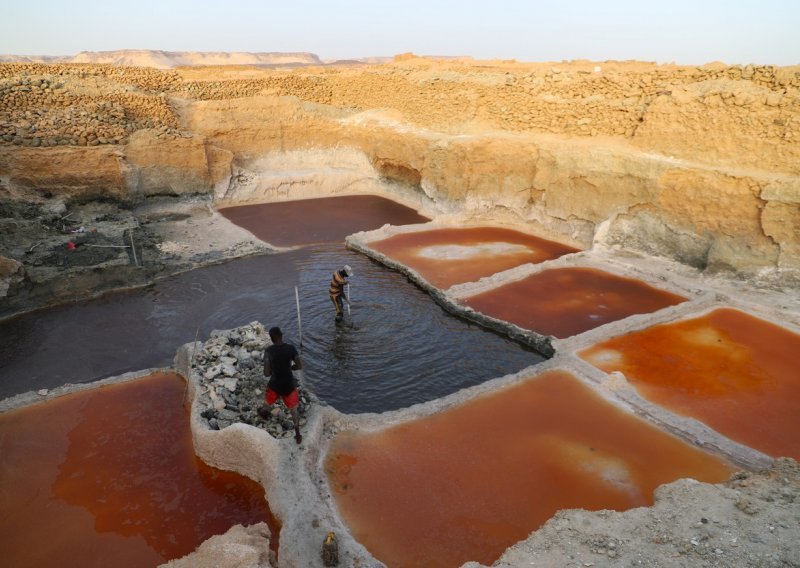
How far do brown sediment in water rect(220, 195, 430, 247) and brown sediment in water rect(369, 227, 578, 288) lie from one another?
2313mm

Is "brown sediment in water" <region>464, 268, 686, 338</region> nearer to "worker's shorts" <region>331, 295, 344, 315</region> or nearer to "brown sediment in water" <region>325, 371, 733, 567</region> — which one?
"brown sediment in water" <region>325, 371, 733, 567</region>

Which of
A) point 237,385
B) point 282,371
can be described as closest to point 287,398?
point 282,371

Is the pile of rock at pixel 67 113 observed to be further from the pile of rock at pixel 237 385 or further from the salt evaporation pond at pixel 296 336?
the pile of rock at pixel 237 385

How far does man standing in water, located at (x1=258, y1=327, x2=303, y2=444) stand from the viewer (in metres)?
6.37

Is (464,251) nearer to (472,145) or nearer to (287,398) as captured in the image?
(472,145)

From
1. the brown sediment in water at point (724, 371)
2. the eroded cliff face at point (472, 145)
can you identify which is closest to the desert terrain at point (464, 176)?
the eroded cliff face at point (472, 145)

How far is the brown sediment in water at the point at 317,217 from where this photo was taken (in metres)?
16.8

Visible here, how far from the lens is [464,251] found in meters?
14.7

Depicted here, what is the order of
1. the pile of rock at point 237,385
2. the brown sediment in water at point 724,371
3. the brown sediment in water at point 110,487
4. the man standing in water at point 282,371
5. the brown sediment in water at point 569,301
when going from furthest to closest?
the brown sediment in water at point 569,301
the brown sediment in water at point 724,371
the pile of rock at point 237,385
the man standing in water at point 282,371
the brown sediment in water at point 110,487

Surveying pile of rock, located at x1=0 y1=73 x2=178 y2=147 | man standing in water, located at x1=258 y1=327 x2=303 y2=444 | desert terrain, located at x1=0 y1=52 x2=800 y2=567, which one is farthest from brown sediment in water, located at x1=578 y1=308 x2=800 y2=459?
pile of rock, located at x1=0 y1=73 x2=178 y2=147

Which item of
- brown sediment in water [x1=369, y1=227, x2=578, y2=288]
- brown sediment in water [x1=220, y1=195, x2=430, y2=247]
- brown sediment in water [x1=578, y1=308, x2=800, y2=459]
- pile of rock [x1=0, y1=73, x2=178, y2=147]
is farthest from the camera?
brown sediment in water [x1=220, y1=195, x2=430, y2=247]

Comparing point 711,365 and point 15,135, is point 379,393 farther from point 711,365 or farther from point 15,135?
point 15,135

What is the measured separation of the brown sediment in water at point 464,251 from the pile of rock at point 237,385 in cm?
534

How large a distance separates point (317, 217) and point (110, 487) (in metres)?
13.4
